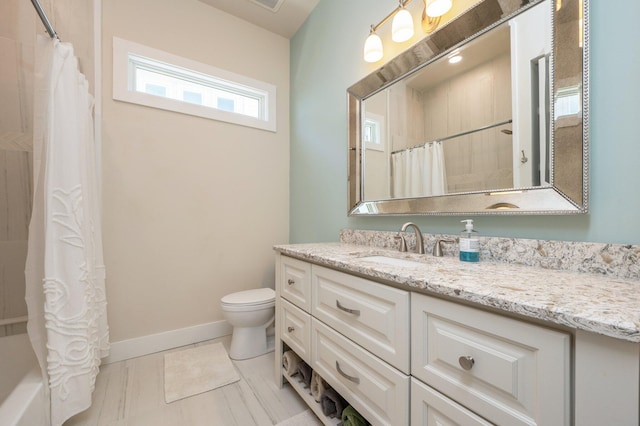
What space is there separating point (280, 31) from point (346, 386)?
2.83 m

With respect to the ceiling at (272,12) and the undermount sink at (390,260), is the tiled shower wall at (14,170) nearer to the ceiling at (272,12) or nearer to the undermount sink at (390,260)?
the ceiling at (272,12)

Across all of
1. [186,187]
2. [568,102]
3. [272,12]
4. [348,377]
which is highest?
[272,12]

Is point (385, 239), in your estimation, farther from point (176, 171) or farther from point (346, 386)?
point (176, 171)

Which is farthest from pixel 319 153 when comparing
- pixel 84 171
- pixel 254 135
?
pixel 84 171

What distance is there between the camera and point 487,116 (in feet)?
3.53

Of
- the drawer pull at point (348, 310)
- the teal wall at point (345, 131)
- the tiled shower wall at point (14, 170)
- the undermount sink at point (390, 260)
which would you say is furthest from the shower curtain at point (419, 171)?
the tiled shower wall at point (14, 170)

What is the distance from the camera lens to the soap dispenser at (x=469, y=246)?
1.01 meters

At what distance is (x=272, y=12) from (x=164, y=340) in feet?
9.17

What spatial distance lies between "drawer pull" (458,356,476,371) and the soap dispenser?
499mm

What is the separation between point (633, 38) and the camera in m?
0.74

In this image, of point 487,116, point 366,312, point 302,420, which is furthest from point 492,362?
point 302,420

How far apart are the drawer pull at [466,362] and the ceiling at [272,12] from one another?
8.42ft

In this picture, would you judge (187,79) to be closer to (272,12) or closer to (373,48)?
(272,12)

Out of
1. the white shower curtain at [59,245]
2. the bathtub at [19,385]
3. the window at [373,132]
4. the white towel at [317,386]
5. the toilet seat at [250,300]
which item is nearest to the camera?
the bathtub at [19,385]
